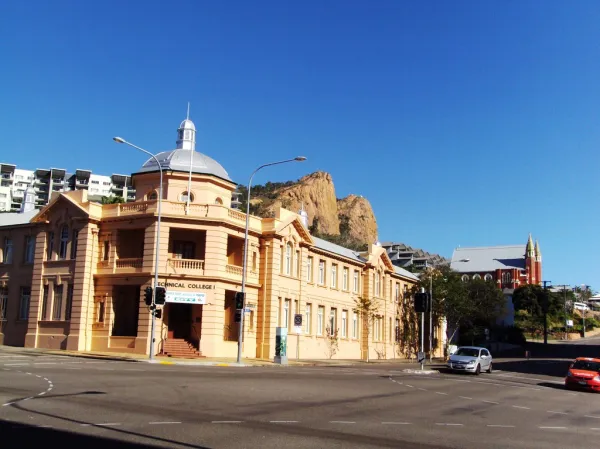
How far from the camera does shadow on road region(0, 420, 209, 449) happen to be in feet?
32.1

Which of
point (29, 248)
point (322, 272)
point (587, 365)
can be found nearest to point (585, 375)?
point (587, 365)

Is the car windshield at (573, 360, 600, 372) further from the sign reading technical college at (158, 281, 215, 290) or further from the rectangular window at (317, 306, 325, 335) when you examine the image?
the rectangular window at (317, 306, 325, 335)

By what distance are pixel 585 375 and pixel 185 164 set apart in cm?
2903

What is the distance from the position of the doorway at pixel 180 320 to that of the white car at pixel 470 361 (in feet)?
55.0

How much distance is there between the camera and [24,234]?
4894 centimetres

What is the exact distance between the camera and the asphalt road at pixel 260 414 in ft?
36.3

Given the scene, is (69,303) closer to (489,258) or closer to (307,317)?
(307,317)

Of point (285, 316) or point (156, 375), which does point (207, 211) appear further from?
point (156, 375)

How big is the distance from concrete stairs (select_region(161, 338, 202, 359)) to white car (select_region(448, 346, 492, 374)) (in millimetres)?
15346

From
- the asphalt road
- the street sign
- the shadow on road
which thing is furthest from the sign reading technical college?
the shadow on road

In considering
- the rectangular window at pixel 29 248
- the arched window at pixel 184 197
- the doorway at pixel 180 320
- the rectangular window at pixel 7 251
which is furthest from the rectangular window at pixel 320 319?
the rectangular window at pixel 7 251

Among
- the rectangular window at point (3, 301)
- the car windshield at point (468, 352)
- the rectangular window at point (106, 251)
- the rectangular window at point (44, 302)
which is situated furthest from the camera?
the rectangular window at point (3, 301)

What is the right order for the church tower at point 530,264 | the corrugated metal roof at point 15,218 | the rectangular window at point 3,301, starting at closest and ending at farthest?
the rectangular window at point 3,301, the corrugated metal roof at point 15,218, the church tower at point 530,264

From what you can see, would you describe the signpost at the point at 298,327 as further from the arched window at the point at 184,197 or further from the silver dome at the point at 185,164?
the silver dome at the point at 185,164
